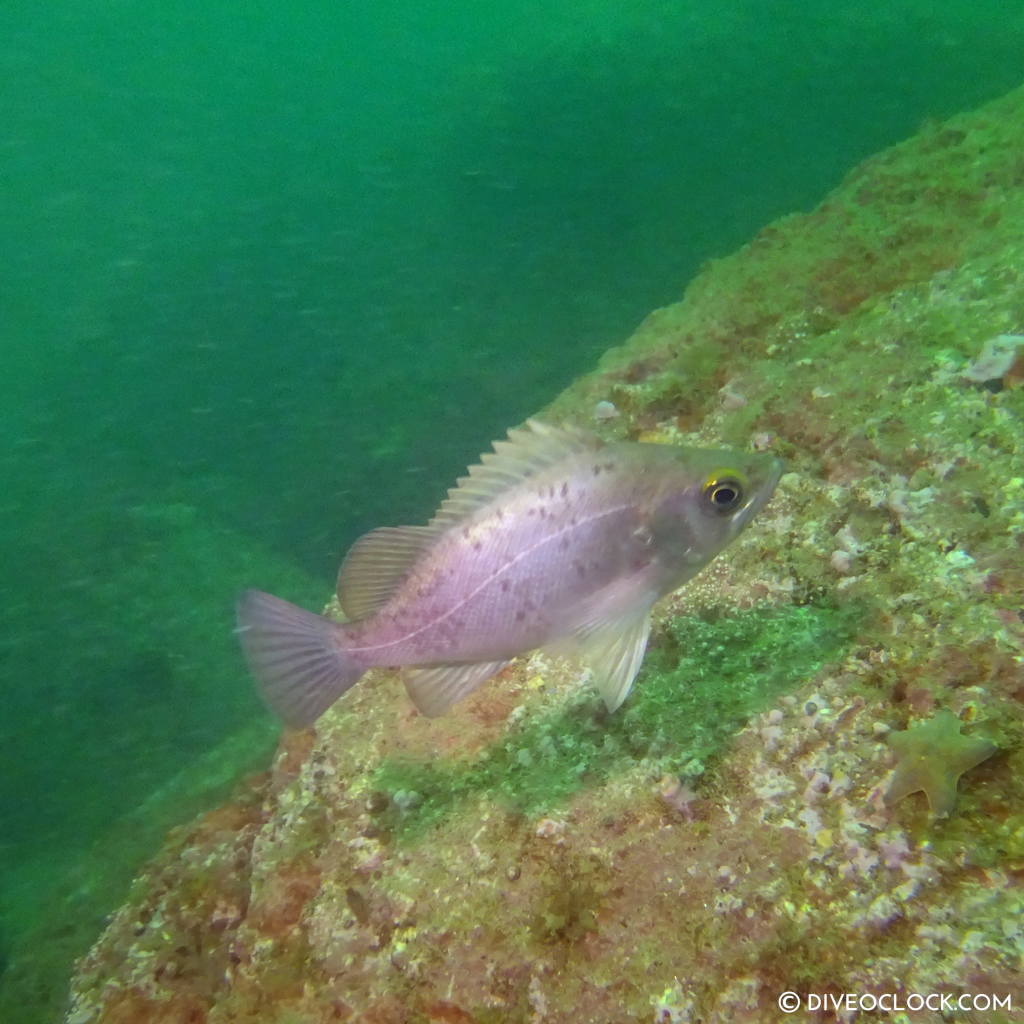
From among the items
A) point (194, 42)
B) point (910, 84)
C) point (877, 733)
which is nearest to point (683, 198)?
point (910, 84)

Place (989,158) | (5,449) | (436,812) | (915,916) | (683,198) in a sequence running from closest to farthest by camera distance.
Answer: (915,916)
(436,812)
(989,158)
(5,449)
(683,198)

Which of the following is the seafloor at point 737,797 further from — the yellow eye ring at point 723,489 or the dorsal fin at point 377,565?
the dorsal fin at point 377,565

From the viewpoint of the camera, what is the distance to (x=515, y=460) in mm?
2449

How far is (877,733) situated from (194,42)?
77.0 meters

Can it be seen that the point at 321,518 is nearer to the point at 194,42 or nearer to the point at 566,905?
the point at 566,905

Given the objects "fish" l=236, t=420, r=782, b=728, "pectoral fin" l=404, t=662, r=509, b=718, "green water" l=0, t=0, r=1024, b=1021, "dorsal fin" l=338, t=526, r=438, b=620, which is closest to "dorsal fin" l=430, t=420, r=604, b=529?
"fish" l=236, t=420, r=782, b=728

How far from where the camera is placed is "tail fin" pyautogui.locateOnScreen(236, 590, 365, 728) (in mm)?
2549

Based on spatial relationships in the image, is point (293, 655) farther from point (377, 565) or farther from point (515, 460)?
point (515, 460)

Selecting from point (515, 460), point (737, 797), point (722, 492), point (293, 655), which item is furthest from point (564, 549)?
point (737, 797)

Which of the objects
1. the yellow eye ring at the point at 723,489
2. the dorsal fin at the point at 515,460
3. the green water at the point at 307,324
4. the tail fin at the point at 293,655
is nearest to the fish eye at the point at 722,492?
the yellow eye ring at the point at 723,489

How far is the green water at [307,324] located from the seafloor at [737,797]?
302cm

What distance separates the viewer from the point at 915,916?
2.06 meters

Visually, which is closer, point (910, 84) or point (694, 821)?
point (694, 821)

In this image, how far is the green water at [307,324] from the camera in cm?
836
